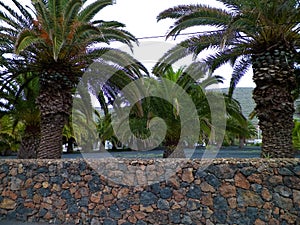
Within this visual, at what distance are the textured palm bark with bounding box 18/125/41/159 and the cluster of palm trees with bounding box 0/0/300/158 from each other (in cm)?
215

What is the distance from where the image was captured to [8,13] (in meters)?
9.65

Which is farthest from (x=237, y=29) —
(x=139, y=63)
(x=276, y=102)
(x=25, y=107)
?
(x=25, y=107)

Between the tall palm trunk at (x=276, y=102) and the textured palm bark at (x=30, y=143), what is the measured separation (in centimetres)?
894

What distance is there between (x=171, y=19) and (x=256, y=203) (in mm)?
5993

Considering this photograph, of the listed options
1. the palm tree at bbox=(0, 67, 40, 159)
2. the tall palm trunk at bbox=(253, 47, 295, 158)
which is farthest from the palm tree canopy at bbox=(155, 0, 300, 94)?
the palm tree at bbox=(0, 67, 40, 159)

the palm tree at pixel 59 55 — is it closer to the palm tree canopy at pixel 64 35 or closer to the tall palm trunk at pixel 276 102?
the palm tree canopy at pixel 64 35

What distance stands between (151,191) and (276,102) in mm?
4091

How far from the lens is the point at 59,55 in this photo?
31.1 ft

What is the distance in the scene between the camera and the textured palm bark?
12829 mm

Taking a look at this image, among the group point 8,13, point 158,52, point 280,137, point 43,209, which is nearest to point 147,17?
point 158,52

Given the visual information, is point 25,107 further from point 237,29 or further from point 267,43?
point 267,43

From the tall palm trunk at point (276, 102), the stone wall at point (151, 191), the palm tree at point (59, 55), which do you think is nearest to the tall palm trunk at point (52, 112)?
the palm tree at point (59, 55)

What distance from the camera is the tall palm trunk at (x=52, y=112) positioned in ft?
31.0

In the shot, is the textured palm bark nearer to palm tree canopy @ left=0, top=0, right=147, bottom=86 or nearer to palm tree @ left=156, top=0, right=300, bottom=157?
palm tree canopy @ left=0, top=0, right=147, bottom=86
